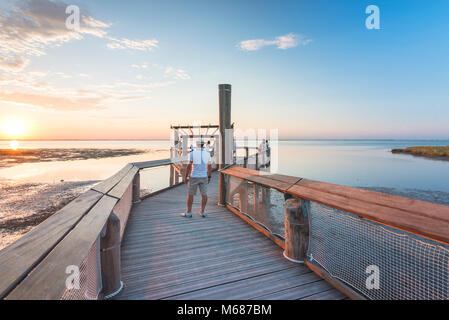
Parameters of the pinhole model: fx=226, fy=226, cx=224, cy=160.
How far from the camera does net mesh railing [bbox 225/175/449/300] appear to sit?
2346 millimetres

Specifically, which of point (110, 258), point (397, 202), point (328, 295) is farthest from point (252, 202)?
point (110, 258)

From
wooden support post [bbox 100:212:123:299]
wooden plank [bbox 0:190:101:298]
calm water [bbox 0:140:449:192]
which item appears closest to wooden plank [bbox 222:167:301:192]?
wooden support post [bbox 100:212:123:299]

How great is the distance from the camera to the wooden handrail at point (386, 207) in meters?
1.63

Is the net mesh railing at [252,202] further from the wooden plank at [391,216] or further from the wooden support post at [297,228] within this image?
the wooden plank at [391,216]

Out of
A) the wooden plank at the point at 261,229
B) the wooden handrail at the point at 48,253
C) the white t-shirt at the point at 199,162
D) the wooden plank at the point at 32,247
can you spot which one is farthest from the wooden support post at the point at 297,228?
the wooden plank at the point at 32,247

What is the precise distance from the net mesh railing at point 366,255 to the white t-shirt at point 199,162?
3.35ft

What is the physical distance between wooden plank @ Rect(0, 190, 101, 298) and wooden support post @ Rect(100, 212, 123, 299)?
1.04 feet

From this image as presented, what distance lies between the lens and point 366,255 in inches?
214

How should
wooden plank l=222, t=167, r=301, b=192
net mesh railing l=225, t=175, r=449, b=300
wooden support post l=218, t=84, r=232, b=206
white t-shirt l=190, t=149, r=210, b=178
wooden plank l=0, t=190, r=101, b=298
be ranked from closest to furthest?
wooden plank l=0, t=190, r=101, b=298 < net mesh railing l=225, t=175, r=449, b=300 < wooden plank l=222, t=167, r=301, b=192 < white t-shirt l=190, t=149, r=210, b=178 < wooden support post l=218, t=84, r=232, b=206

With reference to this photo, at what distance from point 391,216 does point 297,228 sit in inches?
52.0

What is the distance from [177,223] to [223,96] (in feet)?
11.1

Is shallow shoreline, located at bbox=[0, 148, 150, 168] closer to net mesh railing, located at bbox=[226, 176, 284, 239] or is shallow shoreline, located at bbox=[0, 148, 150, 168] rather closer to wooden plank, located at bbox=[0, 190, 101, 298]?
net mesh railing, located at bbox=[226, 176, 284, 239]
